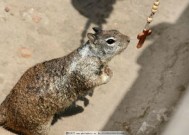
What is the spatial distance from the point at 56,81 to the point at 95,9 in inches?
112

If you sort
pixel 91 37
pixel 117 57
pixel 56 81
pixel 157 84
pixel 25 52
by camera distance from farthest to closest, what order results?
pixel 117 57
pixel 25 52
pixel 157 84
pixel 56 81
pixel 91 37

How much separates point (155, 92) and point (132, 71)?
58cm

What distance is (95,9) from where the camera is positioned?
948cm

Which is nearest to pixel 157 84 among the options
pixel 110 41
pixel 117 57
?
pixel 117 57

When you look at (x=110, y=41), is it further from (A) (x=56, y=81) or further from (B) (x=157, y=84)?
(B) (x=157, y=84)

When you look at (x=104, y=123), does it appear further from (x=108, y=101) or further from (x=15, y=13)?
(x=15, y=13)

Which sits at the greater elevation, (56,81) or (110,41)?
(110,41)

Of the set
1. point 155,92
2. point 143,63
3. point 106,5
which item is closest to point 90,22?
point 106,5

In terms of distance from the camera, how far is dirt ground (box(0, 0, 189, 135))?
26.2 feet

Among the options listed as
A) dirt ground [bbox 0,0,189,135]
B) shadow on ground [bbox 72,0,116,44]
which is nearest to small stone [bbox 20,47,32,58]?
dirt ground [bbox 0,0,189,135]

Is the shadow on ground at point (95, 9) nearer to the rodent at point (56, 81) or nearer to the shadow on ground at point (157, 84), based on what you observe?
the shadow on ground at point (157, 84)

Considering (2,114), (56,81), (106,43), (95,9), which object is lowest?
(2,114)

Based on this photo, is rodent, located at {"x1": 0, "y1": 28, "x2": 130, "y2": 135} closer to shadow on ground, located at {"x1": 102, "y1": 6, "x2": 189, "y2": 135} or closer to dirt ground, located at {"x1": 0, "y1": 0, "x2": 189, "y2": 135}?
dirt ground, located at {"x1": 0, "y1": 0, "x2": 189, "y2": 135}

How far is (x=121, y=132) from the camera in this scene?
779cm
